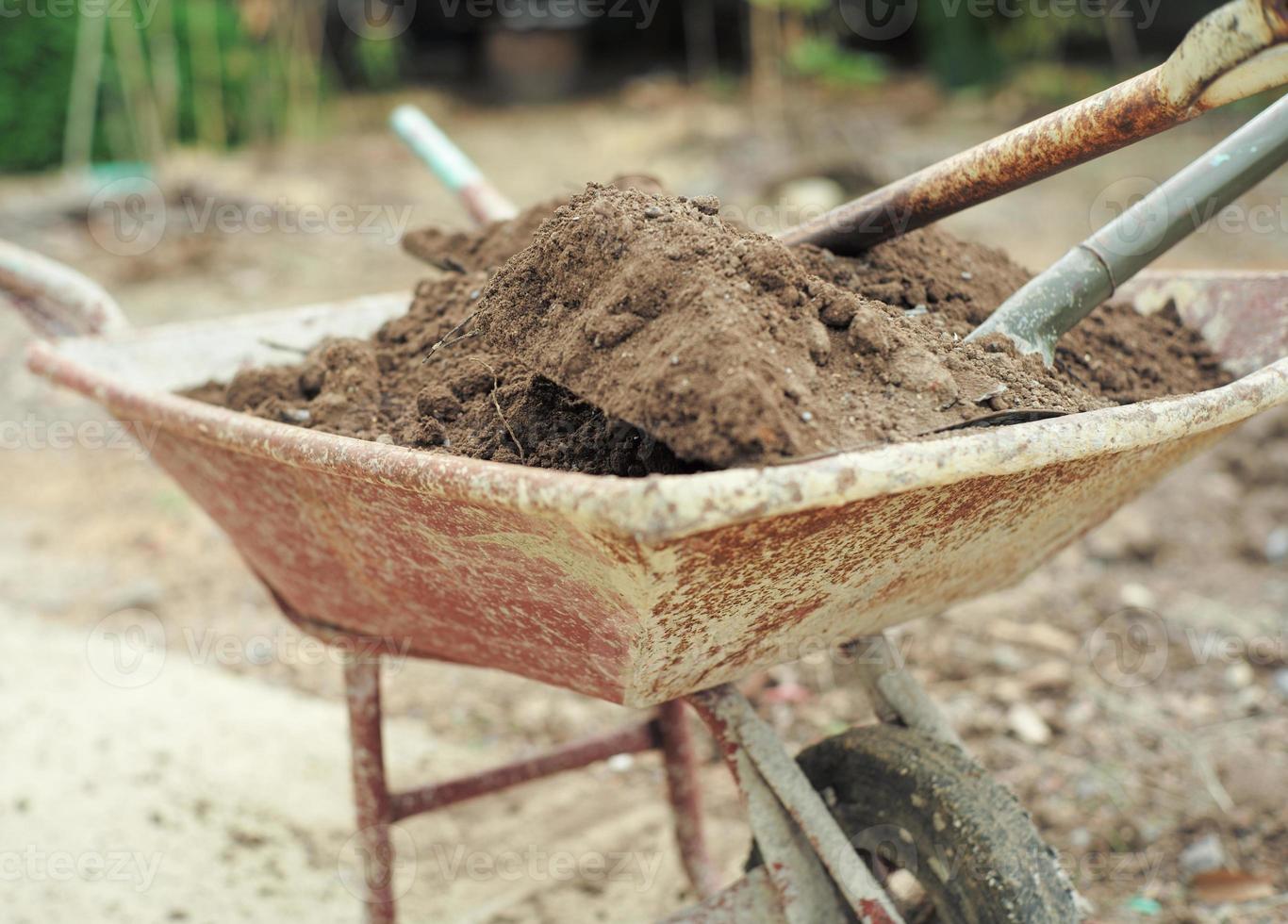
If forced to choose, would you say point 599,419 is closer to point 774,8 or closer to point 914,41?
point 774,8

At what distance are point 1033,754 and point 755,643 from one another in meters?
1.50

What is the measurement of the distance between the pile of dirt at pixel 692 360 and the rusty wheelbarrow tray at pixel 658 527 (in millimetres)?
86

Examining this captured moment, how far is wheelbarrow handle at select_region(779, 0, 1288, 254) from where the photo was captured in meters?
1.02

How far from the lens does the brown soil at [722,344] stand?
1.04m

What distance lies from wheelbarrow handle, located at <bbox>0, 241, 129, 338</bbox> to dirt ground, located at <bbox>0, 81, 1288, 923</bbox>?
Answer: 1076mm

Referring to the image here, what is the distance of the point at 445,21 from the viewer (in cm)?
980

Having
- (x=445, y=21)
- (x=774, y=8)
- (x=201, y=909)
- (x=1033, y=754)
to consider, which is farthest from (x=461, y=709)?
(x=445, y=21)

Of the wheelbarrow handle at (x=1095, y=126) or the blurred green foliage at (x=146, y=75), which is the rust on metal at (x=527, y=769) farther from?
the blurred green foliage at (x=146, y=75)

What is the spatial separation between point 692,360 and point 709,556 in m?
0.18

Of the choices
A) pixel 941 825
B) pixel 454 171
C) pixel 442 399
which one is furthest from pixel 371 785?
pixel 454 171

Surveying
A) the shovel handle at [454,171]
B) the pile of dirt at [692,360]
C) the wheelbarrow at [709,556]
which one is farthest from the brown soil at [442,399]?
the shovel handle at [454,171]

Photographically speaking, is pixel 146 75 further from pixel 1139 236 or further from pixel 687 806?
pixel 1139 236

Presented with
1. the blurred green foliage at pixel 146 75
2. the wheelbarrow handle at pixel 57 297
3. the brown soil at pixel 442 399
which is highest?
the blurred green foliage at pixel 146 75

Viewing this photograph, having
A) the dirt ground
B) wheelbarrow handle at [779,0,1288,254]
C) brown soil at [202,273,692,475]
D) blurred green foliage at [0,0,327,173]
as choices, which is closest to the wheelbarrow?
brown soil at [202,273,692,475]
